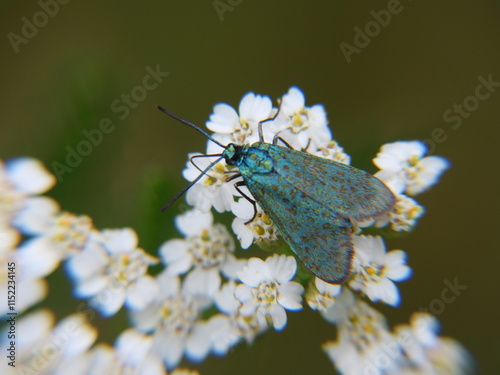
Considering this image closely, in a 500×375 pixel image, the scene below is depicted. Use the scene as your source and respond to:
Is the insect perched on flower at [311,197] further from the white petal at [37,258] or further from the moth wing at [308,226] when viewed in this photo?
the white petal at [37,258]

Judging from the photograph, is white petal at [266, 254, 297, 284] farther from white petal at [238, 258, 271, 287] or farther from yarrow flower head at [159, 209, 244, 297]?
yarrow flower head at [159, 209, 244, 297]

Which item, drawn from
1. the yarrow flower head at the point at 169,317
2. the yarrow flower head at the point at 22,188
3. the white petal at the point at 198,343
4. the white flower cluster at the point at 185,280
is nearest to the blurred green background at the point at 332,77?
the yarrow flower head at the point at 22,188

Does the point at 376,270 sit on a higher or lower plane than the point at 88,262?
higher

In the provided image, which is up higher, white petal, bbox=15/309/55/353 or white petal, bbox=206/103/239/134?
white petal, bbox=206/103/239/134

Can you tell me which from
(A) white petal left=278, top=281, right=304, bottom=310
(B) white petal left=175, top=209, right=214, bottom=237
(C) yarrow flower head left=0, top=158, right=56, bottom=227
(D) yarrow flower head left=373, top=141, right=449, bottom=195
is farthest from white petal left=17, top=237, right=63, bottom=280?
(D) yarrow flower head left=373, top=141, right=449, bottom=195

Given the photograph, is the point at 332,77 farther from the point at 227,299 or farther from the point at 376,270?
the point at 227,299

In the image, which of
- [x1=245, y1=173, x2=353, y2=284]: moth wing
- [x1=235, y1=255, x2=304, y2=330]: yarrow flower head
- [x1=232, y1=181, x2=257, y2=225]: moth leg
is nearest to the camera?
[x1=245, y1=173, x2=353, y2=284]: moth wing

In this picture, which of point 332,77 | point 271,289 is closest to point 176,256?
point 271,289
